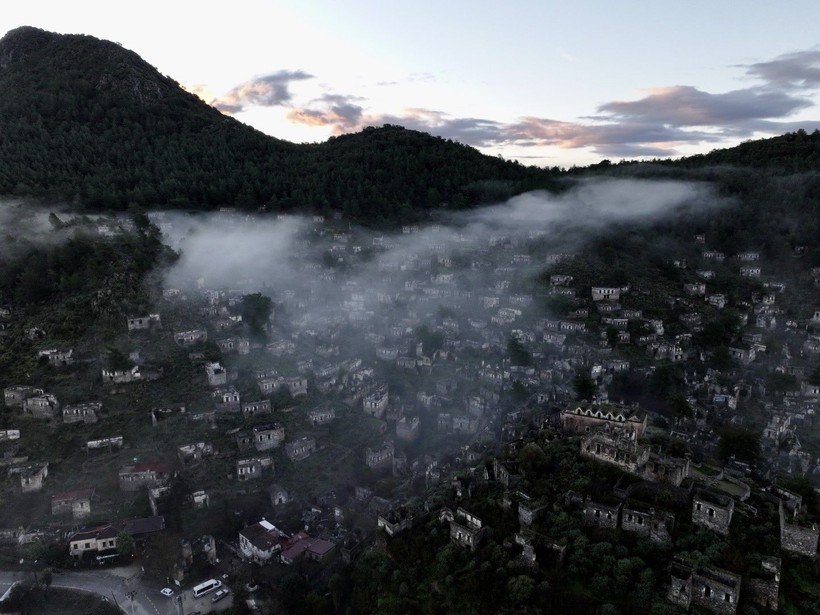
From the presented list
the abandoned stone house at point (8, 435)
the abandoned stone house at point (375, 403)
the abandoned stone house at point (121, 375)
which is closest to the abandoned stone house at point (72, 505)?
the abandoned stone house at point (8, 435)

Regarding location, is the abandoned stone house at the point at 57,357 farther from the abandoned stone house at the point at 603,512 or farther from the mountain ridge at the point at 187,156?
the abandoned stone house at the point at 603,512

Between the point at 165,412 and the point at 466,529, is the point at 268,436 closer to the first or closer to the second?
the point at 165,412

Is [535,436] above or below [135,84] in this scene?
below

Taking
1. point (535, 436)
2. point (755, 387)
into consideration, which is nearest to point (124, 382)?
point (535, 436)

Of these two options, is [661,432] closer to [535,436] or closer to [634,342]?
[535,436]

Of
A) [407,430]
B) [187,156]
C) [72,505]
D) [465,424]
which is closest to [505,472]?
[465,424]

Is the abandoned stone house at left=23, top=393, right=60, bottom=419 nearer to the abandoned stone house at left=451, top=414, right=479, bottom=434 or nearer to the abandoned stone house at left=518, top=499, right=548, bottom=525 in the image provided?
the abandoned stone house at left=451, top=414, right=479, bottom=434
